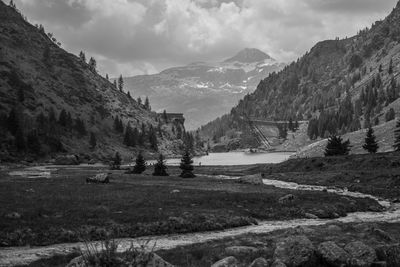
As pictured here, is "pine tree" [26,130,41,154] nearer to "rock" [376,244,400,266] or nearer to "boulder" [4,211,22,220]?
"boulder" [4,211,22,220]

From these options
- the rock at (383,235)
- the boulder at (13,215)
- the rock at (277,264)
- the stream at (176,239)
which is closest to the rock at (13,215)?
the boulder at (13,215)

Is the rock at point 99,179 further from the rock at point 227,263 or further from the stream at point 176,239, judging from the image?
the rock at point 227,263

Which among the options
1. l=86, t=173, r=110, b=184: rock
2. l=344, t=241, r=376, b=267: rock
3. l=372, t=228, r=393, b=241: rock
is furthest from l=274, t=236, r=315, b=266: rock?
l=86, t=173, r=110, b=184: rock

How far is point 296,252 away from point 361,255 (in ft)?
8.80

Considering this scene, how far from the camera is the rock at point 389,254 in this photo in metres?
17.7

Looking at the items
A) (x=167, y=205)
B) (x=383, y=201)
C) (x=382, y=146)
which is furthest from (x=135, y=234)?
(x=382, y=146)

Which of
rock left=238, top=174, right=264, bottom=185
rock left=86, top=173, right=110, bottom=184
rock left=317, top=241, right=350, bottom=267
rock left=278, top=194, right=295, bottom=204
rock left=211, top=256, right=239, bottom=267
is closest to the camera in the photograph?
rock left=211, top=256, right=239, bottom=267

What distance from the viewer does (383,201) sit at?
5519cm

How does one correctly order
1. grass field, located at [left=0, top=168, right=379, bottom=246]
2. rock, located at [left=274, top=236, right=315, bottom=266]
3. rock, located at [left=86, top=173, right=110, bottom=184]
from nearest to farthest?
1. rock, located at [left=274, top=236, right=315, bottom=266]
2. grass field, located at [left=0, top=168, right=379, bottom=246]
3. rock, located at [left=86, top=173, right=110, bottom=184]

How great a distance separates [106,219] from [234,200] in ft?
62.3

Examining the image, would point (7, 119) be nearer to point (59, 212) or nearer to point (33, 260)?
point (59, 212)

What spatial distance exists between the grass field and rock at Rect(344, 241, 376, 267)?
45.6 ft

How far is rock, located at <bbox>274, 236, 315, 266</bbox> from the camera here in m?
17.8

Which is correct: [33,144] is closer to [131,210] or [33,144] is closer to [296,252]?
[131,210]
